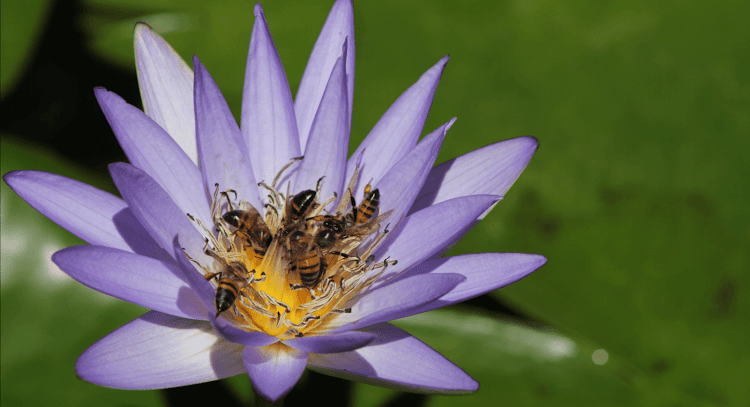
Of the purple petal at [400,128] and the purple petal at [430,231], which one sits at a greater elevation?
the purple petal at [400,128]

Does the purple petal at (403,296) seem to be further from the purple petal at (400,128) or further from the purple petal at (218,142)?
the purple petal at (218,142)

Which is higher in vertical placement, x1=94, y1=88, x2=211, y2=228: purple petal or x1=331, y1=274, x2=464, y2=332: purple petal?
x1=94, y1=88, x2=211, y2=228: purple petal

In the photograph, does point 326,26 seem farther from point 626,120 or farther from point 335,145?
point 626,120

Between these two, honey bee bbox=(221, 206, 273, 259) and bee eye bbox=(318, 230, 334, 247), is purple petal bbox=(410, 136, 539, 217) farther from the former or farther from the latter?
honey bee bbox=(221, 206, 273, 259)

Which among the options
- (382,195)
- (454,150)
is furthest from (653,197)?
(382,195)

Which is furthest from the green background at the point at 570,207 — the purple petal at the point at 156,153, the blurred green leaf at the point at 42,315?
the purple petal at the point at 156,153

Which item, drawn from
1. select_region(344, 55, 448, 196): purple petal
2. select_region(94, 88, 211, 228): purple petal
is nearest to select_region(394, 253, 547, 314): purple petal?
select_region(344, 55, 448, 196): purple petal
